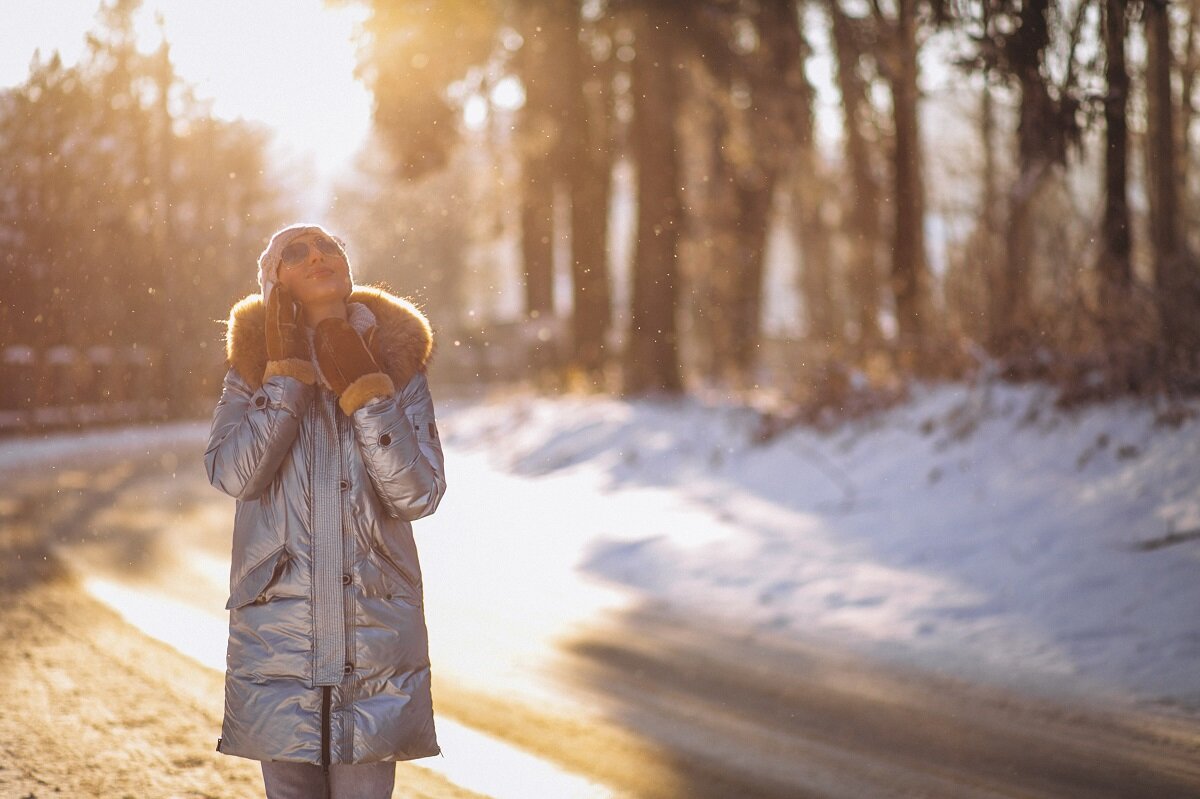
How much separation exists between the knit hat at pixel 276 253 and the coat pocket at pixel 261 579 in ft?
2.18

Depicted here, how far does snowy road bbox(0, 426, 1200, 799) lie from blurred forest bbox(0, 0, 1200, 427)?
2.08 m

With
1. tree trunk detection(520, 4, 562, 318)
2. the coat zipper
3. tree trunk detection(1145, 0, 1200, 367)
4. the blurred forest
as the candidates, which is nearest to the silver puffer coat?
the coat zipper

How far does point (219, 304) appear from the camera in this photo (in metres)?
22.0

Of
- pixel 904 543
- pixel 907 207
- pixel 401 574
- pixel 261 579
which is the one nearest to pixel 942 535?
pixel 904 543

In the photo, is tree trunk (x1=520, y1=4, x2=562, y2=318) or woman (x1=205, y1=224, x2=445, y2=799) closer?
woman (x1=205, y1=224, x2=445, y2=799)

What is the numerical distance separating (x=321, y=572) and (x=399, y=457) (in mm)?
349

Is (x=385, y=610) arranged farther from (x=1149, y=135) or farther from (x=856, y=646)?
(x=1149, y=135)

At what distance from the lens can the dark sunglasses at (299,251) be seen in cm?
339

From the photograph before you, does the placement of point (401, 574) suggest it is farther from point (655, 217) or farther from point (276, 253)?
point (655, 217)

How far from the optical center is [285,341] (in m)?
3.35

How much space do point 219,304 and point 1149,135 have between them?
14.4 metres

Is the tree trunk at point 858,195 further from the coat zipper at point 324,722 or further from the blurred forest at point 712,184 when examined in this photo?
the coat zipper at point 324,722

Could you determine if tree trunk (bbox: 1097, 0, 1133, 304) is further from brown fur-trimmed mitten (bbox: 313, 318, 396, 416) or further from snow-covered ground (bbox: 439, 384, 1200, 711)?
brown fur-trimmed mitten (bbox: 313, 318, 396, 416)

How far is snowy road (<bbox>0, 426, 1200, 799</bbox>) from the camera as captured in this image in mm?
4711
